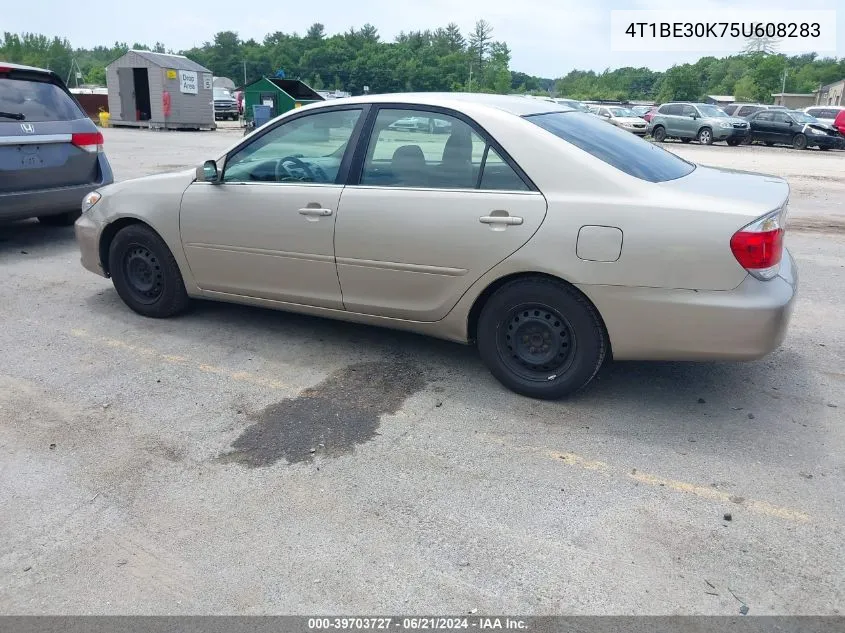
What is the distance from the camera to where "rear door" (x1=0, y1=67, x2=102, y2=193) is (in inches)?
269

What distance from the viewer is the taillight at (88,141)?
7.39 meters

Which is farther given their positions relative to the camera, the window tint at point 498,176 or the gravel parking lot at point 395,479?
the window tint at point 498,176

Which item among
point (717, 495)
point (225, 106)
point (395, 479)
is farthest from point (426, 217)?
point (225, 106)

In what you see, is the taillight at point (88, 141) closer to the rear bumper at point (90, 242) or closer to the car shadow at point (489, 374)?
the rear bumper at point (90, 242)

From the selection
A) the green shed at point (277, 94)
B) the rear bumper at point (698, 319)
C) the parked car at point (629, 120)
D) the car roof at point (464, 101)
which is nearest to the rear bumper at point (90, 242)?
the car roof at point (464, 101)

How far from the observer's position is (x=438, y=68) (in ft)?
274

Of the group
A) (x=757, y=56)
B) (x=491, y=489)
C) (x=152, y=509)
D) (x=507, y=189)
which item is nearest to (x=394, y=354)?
(x=507, y=189)

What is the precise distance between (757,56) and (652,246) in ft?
351

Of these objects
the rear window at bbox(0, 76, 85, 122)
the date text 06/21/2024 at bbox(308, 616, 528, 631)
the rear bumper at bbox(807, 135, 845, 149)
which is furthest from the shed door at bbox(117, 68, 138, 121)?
the date text 06/21/2024 at bbox(308, 616, 528, 631)

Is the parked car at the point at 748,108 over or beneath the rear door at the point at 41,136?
over

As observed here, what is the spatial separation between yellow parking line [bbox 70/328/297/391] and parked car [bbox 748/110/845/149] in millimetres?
27458

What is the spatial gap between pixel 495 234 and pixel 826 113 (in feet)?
96.4

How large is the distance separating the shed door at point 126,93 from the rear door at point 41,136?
25.7 m

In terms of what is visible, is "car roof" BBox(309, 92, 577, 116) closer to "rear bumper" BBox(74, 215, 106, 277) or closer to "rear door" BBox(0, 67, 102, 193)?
"rear bumper" BBox(74, 215, 106, 277)
